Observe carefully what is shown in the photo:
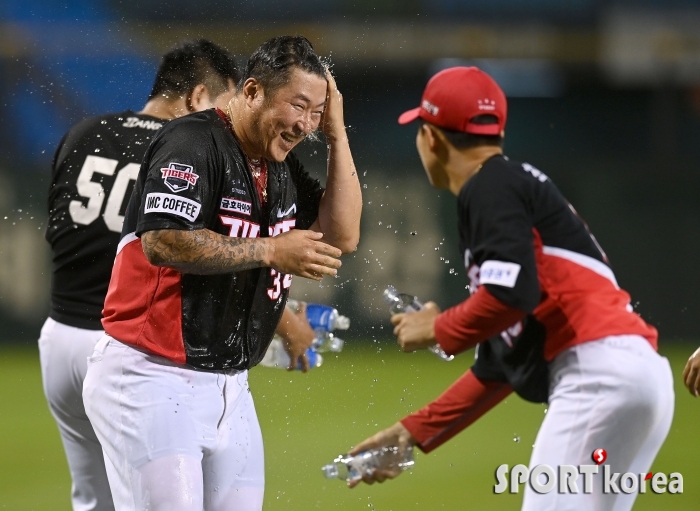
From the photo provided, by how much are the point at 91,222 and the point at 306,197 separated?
1328 mm

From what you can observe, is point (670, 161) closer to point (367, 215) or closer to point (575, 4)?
point (367, 215)

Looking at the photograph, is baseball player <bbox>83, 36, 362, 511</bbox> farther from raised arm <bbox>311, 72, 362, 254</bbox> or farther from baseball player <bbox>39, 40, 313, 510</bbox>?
baseball player <bbox>39, 40, 313, 510</bbox>

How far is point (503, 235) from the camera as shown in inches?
139

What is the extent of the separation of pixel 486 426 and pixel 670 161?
520cm

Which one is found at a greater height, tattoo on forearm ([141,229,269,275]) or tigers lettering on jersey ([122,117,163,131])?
tigers lettering on jersey ([122,117,163,131])

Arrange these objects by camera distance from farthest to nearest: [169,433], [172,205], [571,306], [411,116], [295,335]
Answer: [295,335], [411,116], [571,306], [169,433], [172,205]

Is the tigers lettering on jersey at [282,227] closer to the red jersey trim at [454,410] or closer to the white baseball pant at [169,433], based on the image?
the white baseball pant at [169,433]

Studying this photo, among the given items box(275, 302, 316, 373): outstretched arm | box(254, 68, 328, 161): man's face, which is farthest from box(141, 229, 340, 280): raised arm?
box(275, 302, 316, 373): outstretched arm

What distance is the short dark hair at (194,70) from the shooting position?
15.8ft

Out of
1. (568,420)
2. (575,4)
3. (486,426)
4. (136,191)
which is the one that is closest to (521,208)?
(568,420)

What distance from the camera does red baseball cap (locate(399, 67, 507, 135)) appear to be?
395 centimetres

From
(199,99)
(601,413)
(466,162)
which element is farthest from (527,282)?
(199,99)

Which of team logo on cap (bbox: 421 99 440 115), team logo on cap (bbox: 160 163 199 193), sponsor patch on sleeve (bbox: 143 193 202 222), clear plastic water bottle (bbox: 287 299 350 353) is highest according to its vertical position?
team logo on cap (bbox: 421 99 440 115)

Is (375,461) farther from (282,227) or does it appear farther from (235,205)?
(235,205)
